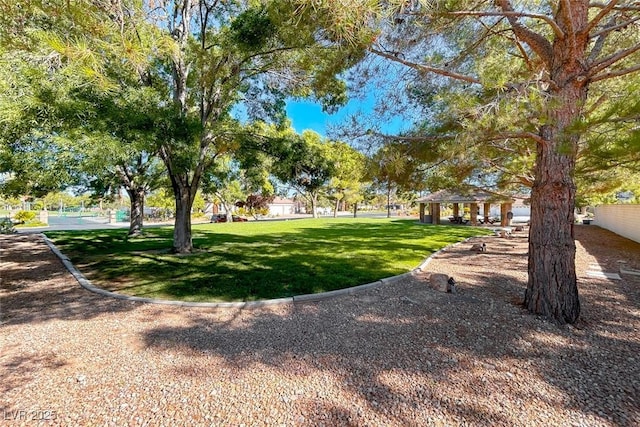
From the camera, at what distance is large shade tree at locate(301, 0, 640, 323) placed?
3.36 m

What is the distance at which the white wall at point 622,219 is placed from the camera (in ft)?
41.5

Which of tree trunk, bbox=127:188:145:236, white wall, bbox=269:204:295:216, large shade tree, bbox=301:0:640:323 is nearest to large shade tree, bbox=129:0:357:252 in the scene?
large shade tree, bbox=301:0:640:323

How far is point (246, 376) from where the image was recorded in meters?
2.81

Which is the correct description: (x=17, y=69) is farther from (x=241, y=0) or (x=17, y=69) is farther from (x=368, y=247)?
(x=368, y=247)

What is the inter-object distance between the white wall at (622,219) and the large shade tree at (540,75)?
12.0 metres

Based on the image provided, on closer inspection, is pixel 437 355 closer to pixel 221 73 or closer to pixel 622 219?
pixel 221 73

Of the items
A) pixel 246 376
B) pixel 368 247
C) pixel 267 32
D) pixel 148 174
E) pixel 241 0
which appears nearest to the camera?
pixel 246 376

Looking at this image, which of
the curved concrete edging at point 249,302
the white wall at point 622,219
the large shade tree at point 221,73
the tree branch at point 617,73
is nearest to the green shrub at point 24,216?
the large shade tree at point 221,73

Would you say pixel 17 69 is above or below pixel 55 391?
above

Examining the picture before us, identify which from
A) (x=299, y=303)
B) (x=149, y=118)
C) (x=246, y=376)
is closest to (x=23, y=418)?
(x=246, y=376)

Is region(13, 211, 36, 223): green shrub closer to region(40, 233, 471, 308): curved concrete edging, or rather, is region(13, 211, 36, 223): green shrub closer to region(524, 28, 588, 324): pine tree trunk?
region(40, 233, 471, 308): curved concrete edging

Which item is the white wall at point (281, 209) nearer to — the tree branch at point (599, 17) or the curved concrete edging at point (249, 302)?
the curved concrete edging at point (249, 302)

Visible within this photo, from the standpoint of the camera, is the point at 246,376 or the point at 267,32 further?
the point at 267,32

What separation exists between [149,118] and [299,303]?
13.0 ft
